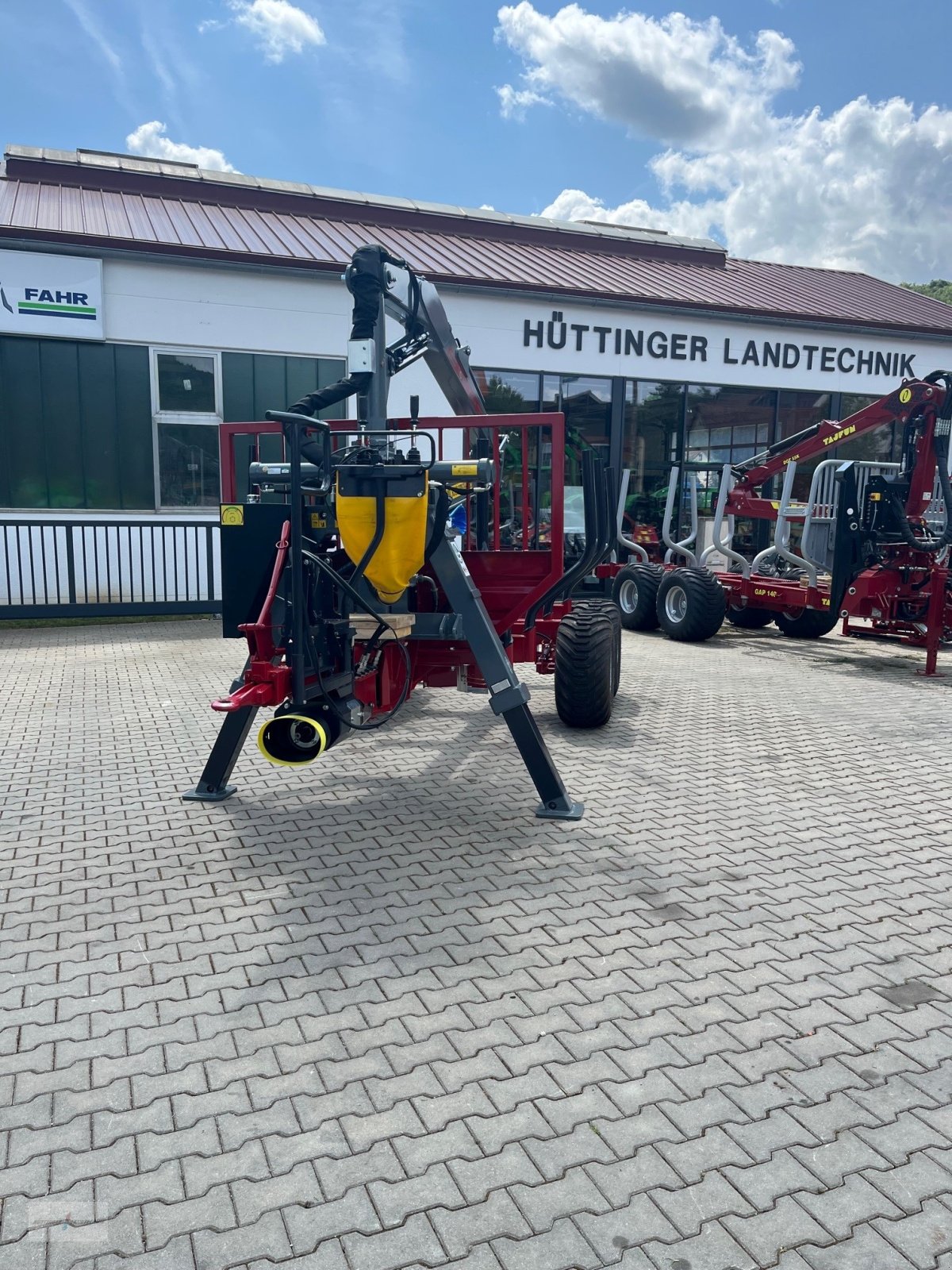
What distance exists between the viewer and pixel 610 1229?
215 centimetres

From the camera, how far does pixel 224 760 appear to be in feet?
16.5

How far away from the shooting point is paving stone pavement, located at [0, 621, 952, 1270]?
7.14 feet

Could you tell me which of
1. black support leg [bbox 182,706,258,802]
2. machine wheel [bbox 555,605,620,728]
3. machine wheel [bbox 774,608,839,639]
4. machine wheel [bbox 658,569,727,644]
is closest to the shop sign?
machine wheel [bbox 658,569,727,644]

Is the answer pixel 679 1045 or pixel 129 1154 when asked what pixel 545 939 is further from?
pixel 129 1154

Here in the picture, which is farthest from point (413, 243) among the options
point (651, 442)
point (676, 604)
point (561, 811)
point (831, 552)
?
point (561, 811)

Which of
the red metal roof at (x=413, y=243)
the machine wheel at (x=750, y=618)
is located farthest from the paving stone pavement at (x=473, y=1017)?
the red metal roof at (x=413, y=243)

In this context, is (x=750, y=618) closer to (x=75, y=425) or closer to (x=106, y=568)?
(x=106, y=568)

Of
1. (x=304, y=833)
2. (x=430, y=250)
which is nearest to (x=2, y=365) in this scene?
(x=430, y=250)

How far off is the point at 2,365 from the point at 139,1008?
11.0 meters

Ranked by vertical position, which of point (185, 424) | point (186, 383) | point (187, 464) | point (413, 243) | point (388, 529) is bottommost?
point (388, 529)

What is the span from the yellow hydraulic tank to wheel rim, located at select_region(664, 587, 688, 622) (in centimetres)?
774

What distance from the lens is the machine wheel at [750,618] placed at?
1271cm

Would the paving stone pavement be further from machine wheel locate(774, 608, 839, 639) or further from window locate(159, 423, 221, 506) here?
window locate(159, 423, 221, 506)

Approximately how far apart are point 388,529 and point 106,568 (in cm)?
925
